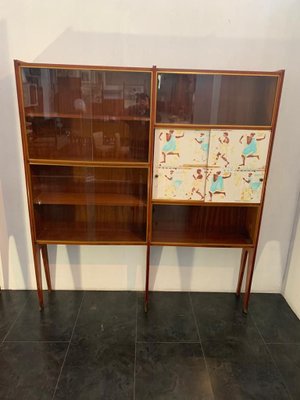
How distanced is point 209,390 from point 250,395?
0.78 ft

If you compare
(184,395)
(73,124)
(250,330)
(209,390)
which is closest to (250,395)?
(209,390)

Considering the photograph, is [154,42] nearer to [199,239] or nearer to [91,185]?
[91,185]

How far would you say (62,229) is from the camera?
2.31 metres

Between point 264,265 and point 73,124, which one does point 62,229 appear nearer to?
point 73,124

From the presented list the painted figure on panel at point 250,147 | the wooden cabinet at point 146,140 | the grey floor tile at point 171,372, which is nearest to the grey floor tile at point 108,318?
the grey floor tile at point 171,372

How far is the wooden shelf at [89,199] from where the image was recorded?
2.15 meters

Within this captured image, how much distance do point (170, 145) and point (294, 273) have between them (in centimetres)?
158

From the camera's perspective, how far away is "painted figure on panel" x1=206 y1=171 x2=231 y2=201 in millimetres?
2020

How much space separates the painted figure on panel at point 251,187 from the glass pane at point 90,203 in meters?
0.74

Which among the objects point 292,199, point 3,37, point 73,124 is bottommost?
point 292,199

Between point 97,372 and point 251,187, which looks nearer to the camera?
point 97,372

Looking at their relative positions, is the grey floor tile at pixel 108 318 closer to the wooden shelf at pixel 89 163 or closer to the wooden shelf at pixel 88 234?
the wooden shelf at pixel 88 234

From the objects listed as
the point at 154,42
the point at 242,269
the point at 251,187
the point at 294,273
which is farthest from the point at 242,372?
the point at 154,42

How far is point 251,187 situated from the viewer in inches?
80.6
